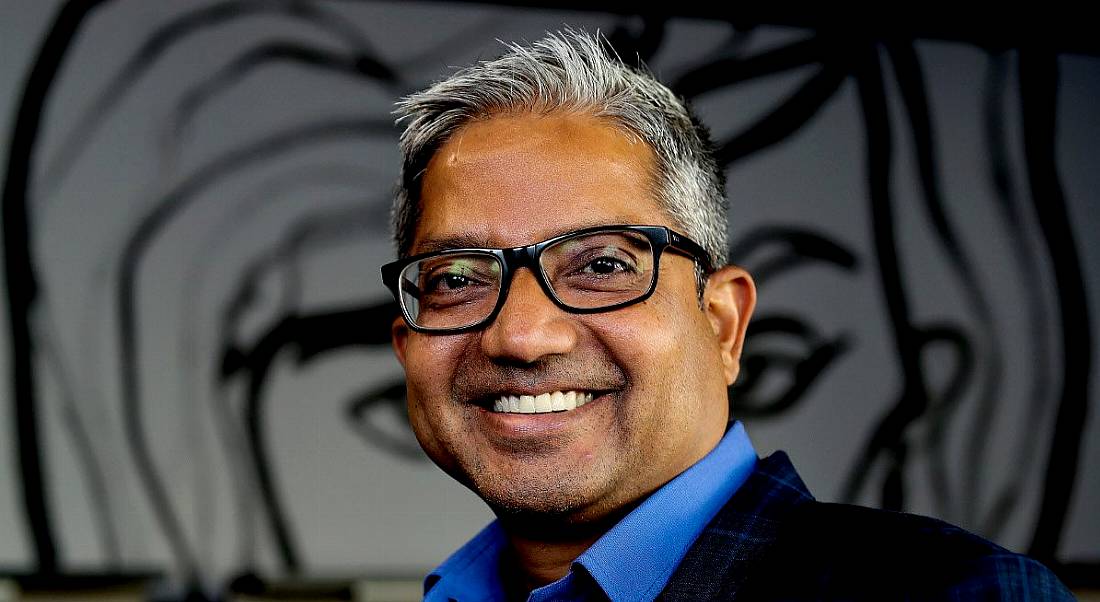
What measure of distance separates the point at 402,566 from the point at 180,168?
1181 millimetres

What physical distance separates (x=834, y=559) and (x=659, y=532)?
17cm

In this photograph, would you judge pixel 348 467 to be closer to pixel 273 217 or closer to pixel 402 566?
pixel 402 566

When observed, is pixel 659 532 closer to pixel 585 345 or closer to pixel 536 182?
pixel 585 345

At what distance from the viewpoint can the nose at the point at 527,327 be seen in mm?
883

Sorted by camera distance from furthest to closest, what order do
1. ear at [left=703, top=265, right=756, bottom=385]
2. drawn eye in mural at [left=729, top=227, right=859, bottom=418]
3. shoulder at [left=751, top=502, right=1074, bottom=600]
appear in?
drawn eye in mural at [left=729, top=227, right=859, bottom=418] → ear at [left=703, top=265, right=756, bottom=385] → shoulder at [left=751, top=502, right=1074, bottom=600]

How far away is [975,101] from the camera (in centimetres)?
282

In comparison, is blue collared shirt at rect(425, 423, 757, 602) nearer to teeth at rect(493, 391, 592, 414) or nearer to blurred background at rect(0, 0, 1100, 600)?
teeth at rect(493, 391, 592, 414)

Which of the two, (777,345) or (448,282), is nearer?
(448,282)

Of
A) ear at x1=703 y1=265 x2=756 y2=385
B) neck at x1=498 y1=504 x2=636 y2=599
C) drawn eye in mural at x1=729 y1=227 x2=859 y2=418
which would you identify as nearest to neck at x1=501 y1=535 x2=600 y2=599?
neck at x1=498 y1=504 x2=636 y2=599

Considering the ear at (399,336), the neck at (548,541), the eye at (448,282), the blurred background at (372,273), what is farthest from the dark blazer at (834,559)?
the blurred background at (372,273)

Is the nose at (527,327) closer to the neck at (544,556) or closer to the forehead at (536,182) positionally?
the forehead at (536,182)

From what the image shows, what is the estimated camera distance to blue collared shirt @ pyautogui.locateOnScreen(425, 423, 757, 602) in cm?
84

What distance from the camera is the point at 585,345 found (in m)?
0.91

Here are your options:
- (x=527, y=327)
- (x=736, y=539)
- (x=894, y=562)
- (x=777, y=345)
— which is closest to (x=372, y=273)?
(x=777, y=345)
